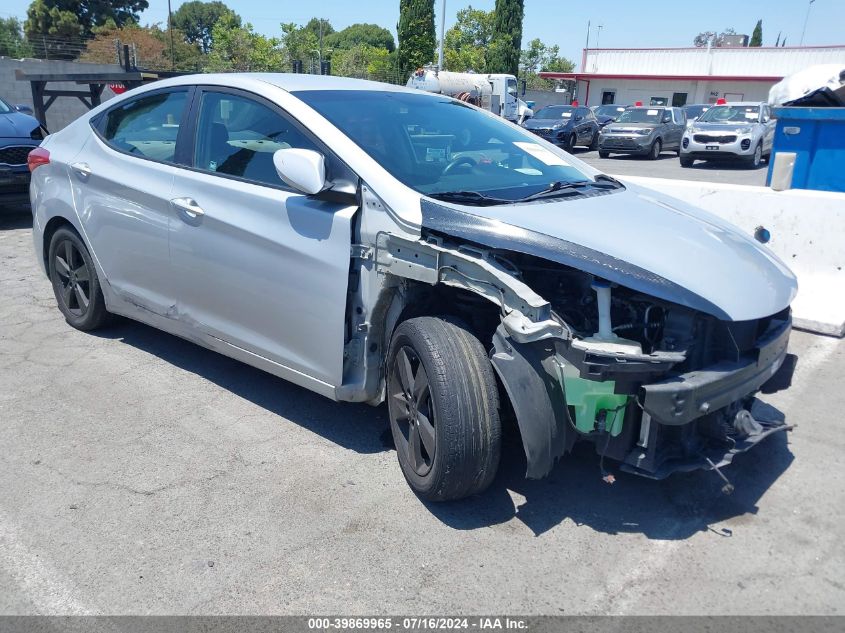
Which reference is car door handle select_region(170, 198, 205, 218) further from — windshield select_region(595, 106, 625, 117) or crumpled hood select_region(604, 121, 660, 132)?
windshield select_region(595, 106, 625, 117)

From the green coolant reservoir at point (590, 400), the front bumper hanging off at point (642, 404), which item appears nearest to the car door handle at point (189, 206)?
the front bumper hanging off at point (642, 404)

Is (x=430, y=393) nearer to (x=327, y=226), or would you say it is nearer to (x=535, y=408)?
(x=535, y=408)

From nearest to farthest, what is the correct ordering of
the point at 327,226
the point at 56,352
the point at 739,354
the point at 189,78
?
the point at 739,354
the point at 327,226
the point at 189,78
the point at 56,352

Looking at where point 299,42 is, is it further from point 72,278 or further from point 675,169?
point 72,278

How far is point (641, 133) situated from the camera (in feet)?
71.1

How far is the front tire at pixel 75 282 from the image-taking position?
502cm

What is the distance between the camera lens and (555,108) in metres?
23.8

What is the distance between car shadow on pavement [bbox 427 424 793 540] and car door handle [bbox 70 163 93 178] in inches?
126

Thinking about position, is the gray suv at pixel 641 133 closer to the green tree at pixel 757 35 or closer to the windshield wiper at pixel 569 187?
the windshield wiper at pixel 569 187

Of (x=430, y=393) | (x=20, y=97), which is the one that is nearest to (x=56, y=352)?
(x=430, y=393)

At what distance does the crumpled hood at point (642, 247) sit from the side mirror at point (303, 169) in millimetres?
520

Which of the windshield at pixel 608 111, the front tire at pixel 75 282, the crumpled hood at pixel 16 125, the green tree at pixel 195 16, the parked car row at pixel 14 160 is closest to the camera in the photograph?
the front tire at pixel 75 282

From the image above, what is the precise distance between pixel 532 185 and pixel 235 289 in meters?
1.62

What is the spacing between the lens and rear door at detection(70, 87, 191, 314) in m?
4.29
